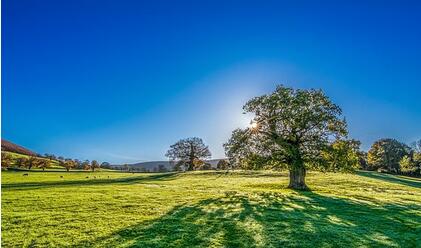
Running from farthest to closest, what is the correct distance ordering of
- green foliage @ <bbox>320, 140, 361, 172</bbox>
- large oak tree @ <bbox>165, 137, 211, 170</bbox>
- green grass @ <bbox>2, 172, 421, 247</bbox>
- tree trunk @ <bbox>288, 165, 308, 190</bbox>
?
large oak tree @ <bbox>165, 137, 211, 170</bbox>, tree trunk @ <bbox>288, 165, 308, 190</bbox>, green foliage @ <bbox>320, 140, 361, 172</bbox>, green grass @ <bbox>2, 172, 421, 247</bbox>

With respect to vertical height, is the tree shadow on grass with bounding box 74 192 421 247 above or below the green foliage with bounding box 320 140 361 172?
below

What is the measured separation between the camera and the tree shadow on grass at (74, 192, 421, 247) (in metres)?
13.3

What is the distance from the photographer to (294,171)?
38438mm

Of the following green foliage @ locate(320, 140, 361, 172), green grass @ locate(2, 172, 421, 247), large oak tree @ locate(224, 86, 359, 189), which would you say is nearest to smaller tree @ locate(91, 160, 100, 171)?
large oak tree @ locate(224, 86, 359, 189)

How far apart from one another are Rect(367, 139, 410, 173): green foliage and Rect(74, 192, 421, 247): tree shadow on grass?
101531 mm

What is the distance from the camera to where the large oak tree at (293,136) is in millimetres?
37500

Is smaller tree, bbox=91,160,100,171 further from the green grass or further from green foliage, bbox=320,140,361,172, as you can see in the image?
the green grass

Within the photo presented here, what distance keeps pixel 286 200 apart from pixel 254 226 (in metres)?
11.3

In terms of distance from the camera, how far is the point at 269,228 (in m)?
15.8

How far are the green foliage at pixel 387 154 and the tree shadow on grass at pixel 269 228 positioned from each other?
102 m

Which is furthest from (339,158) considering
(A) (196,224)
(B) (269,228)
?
(A) (196,224)

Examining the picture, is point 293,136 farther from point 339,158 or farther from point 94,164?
point 94,164

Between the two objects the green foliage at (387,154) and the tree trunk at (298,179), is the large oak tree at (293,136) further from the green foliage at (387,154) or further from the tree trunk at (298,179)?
the green foliage at (387,154)

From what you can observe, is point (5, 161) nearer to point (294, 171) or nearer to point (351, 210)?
point (294, 171)
